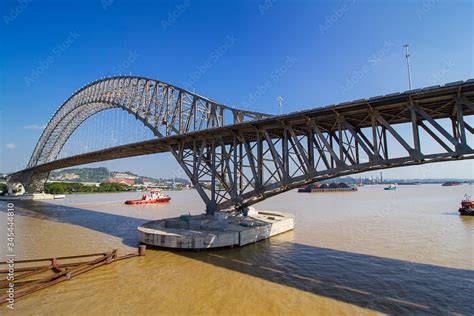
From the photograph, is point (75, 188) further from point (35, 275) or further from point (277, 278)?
point (277, 278)

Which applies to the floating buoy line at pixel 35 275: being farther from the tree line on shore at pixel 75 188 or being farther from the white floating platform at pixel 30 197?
the tree line on shore at pixel 75 188

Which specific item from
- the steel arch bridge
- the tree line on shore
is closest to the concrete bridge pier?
the tree line on shore

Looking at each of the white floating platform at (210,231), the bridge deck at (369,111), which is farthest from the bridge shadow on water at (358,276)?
the bridge deck at (369,111)

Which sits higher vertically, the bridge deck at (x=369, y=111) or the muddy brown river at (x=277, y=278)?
the bridge deck at (x=369, y=111)

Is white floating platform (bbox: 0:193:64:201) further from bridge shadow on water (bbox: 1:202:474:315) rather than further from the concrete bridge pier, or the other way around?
bridge shadow on water (bbox: 1:202:474:315)

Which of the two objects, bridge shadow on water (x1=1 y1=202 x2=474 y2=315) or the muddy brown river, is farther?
bridge shadow on water (x1=1 y1=202 x2=474 y2=315)

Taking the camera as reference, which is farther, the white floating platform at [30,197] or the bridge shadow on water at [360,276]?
the white floating platform at [30,197]
